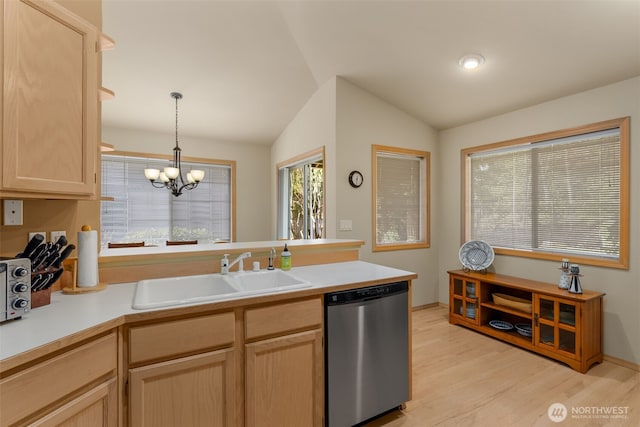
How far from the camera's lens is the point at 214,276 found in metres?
1.86

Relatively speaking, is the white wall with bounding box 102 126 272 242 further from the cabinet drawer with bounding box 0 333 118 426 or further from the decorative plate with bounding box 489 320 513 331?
the cabinet drawer with bounding box 0 333 118 426

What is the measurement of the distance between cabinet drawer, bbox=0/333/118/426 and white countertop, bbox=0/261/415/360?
0.07 meters

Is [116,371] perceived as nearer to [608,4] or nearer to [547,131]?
[608,4]

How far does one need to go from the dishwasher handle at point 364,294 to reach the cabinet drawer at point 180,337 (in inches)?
21.6

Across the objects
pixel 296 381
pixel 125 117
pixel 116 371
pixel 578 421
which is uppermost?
pixel 125 117

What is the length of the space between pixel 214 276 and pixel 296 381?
77cm

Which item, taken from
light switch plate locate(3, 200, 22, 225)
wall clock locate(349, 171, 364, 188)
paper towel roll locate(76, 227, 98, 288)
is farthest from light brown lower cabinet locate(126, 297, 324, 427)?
wall clock locate(349, 171, 364, 188)

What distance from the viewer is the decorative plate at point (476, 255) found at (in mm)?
3369

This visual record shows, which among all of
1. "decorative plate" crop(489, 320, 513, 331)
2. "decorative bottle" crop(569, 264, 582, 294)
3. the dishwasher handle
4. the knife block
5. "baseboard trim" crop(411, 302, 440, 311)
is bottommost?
"baseboard trim" crop(411, 302, 440, 311)

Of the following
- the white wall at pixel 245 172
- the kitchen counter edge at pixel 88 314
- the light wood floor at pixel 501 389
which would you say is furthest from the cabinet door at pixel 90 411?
the white wall at pixel 245 172

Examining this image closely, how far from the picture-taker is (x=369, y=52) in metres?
2.87

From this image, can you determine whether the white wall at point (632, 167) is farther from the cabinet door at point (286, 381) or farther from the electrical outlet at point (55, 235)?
the electrical outlet at point (55, 235)

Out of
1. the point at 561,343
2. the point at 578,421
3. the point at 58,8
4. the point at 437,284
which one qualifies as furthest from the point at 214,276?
the point at 437,284

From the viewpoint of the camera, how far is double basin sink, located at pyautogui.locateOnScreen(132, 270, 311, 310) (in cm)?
165
